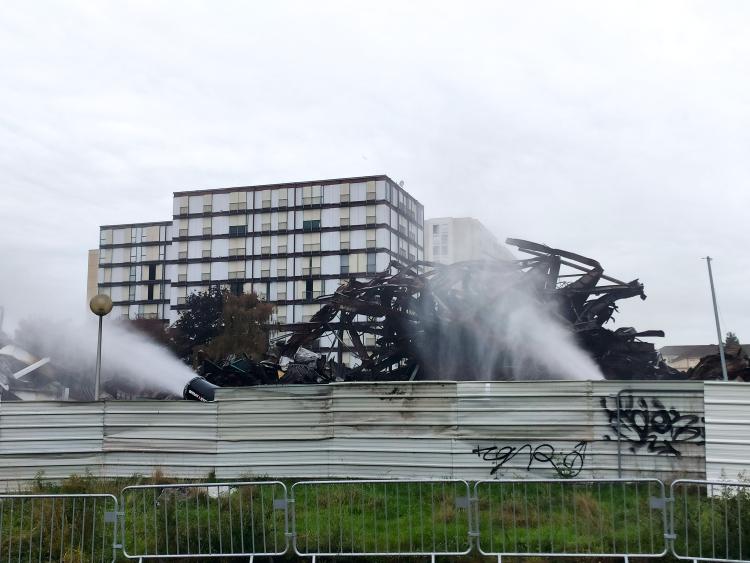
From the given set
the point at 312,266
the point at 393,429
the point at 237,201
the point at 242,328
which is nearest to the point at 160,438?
the point at 393,429

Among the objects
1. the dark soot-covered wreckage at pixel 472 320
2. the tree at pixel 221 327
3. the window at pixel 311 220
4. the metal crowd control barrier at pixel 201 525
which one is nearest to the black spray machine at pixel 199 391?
the dark soot-covered wreckage at pixel 472 320

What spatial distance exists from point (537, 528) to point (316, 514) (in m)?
2.61

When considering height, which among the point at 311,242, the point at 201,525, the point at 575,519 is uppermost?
the point at 311,242

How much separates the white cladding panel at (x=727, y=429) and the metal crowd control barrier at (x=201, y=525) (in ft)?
21.0

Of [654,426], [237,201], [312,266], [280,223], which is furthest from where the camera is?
[237,201]

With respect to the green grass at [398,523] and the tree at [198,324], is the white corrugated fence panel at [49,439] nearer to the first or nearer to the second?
the green grass at [398,523]

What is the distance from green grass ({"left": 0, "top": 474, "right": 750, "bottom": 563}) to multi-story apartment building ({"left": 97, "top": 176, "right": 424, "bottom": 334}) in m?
72.8

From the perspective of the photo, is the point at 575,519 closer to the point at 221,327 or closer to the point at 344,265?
the point at 221,327

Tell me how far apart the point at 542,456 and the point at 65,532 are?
23.1 ft

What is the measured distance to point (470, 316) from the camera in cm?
1933

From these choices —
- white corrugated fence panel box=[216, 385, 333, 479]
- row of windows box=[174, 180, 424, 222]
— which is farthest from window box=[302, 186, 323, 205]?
white corrugated fence panel box=[216, 385, 333, 479]

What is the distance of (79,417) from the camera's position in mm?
15062

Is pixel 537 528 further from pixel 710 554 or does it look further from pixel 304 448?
pixel 304 448

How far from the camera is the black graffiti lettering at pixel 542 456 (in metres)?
13.1
